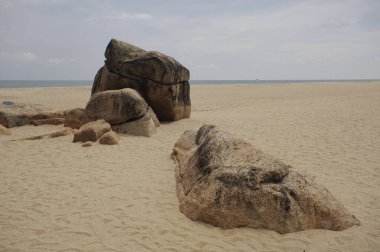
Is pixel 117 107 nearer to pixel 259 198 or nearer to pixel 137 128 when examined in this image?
pixel 137 128

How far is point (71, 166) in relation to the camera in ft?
30.7

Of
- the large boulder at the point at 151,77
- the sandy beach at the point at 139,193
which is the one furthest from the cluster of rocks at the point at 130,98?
the sandy beach at the point at 139,193

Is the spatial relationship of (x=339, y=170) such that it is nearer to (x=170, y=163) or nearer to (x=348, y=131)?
(x=170, y=163)

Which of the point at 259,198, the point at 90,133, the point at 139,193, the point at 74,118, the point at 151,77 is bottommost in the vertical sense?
the point at 139,193

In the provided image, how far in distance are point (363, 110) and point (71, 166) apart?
A: 1740 cm

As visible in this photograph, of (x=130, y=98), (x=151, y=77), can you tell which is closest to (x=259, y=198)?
(x=130, y=98)

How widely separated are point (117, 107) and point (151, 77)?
3.51m

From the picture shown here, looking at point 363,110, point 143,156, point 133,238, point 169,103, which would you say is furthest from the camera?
point 363,110

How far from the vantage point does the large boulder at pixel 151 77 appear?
1680cm

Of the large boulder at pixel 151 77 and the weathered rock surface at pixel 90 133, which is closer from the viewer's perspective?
the weathered rock surface at pixel 90 133

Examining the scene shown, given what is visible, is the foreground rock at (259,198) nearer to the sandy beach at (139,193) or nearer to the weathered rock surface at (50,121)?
the sandy beach at (139,193)

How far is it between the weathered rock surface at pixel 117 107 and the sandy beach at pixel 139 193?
1157mm

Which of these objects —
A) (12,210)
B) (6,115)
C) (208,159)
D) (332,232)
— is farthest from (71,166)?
(6,115)

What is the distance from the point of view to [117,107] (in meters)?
14.1
